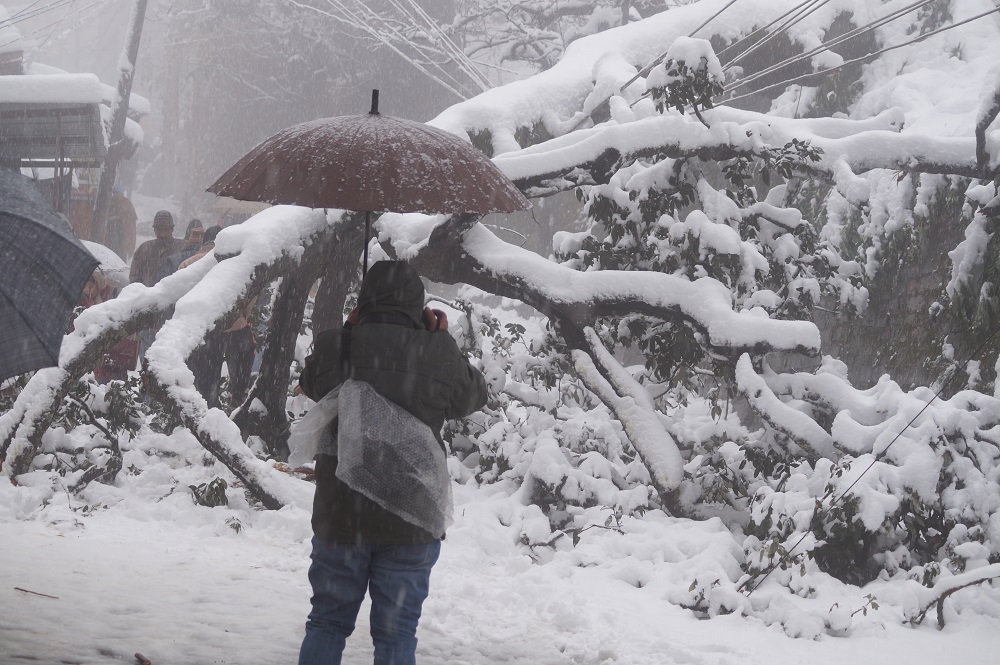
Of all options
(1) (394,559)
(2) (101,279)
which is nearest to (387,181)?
(1) (394,559)

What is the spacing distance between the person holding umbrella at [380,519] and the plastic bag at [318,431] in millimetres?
60

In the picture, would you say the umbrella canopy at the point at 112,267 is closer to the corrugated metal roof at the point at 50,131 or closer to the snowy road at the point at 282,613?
the corrugated metal roof at the point at 50,131

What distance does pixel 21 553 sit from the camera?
4.30 meters

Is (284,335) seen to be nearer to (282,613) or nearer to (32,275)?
(282,613)

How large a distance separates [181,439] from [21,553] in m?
2.06

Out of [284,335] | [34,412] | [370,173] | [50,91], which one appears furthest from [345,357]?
[50,91]


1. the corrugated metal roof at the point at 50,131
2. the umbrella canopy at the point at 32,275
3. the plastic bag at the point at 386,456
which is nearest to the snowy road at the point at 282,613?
the umbrella canopy at the point at 32,275

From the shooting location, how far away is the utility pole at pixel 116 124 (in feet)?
50.7

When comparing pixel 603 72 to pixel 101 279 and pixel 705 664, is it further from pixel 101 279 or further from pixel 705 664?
pixel 705 664

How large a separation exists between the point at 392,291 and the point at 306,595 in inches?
85.6

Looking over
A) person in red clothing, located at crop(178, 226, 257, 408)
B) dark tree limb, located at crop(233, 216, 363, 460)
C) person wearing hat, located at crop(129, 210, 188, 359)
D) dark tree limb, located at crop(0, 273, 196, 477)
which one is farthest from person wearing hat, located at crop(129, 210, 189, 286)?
dark tree limb, located at crop(0, 273, 196, 477)

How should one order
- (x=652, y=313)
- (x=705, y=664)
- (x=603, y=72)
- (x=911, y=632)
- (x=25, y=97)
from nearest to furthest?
(x=705, y=664), (x=911, y=632), (x=652, y=313), (x=603, y=72), (x=25, y=97)

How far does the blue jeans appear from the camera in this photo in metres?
2.69

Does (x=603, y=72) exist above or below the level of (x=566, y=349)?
above
